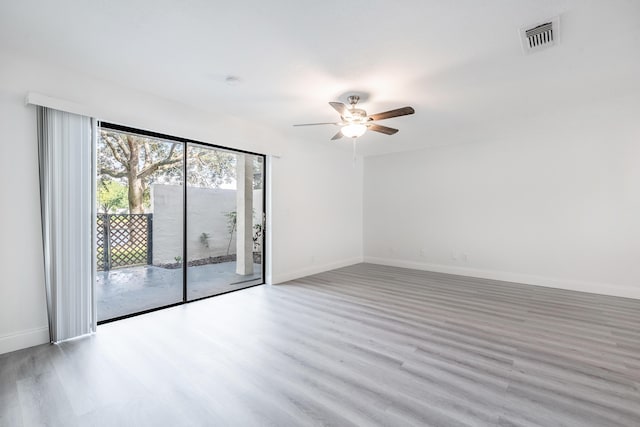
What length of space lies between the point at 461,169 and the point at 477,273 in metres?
1.93

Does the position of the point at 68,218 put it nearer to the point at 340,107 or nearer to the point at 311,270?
the point at 340,107

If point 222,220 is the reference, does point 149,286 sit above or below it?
below

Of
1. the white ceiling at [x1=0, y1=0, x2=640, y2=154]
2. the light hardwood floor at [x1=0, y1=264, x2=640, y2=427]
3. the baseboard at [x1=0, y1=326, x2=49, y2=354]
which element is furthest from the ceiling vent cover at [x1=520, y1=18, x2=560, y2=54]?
the baseboard at [x1=0, y1=326, x2=49, y2=354]

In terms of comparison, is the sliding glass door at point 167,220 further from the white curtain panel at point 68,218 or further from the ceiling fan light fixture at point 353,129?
the ceiling fan light fixture at point 353,129

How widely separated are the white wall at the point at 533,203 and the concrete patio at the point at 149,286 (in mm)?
3712

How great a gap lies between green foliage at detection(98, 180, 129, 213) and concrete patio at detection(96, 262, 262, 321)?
2.37 feet

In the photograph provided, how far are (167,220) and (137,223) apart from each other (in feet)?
1.11

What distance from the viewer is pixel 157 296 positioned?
3.74m

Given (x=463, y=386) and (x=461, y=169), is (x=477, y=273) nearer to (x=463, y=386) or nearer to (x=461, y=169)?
(x=461, y=169)

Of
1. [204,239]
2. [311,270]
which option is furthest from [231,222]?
[311,270]

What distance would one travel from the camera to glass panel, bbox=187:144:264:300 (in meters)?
3.96

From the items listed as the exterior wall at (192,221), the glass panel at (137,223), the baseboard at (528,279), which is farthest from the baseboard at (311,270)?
the glass panel at (137,223)

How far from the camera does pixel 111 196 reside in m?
3.26

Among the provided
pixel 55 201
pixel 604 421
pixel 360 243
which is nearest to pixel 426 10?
pixel 604 421
